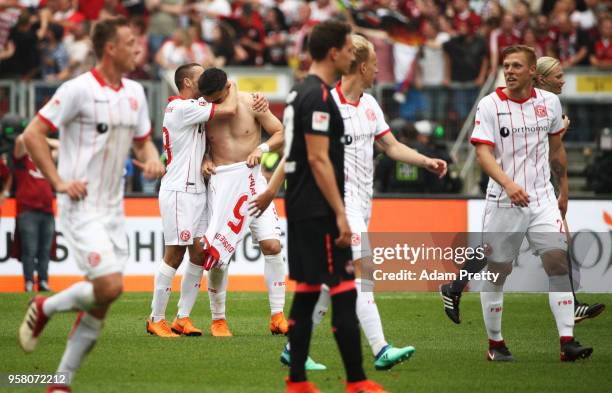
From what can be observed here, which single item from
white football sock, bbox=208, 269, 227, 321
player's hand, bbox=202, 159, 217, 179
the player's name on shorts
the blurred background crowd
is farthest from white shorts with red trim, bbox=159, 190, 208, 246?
the blurred background crowd

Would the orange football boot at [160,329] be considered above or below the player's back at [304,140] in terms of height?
below

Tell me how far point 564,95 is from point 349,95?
1303 cm

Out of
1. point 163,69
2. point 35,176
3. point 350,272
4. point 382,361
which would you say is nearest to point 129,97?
point 350,272

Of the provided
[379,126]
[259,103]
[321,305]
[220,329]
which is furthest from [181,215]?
[379,126]

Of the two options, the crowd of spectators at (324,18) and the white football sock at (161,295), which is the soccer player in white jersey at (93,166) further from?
the crowd of spectators at (324,18)

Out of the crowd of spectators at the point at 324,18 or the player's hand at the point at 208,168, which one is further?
the crowd of spectators at the point at 324,18

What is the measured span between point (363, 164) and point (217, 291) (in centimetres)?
289

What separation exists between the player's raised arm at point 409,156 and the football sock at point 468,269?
2915mm

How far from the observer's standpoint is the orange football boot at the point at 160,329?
11.7 meters

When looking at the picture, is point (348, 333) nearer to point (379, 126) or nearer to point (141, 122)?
point (141, 122)

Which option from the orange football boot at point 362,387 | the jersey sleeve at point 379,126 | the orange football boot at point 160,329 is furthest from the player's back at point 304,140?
the orange football boot at point 160,329

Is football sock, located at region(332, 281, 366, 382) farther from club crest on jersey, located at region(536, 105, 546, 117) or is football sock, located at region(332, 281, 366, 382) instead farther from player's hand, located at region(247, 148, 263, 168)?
player's hand, located at region(247, 148, 263, 168)

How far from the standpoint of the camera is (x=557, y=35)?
23.1m

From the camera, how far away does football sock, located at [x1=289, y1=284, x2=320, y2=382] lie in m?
8.02
